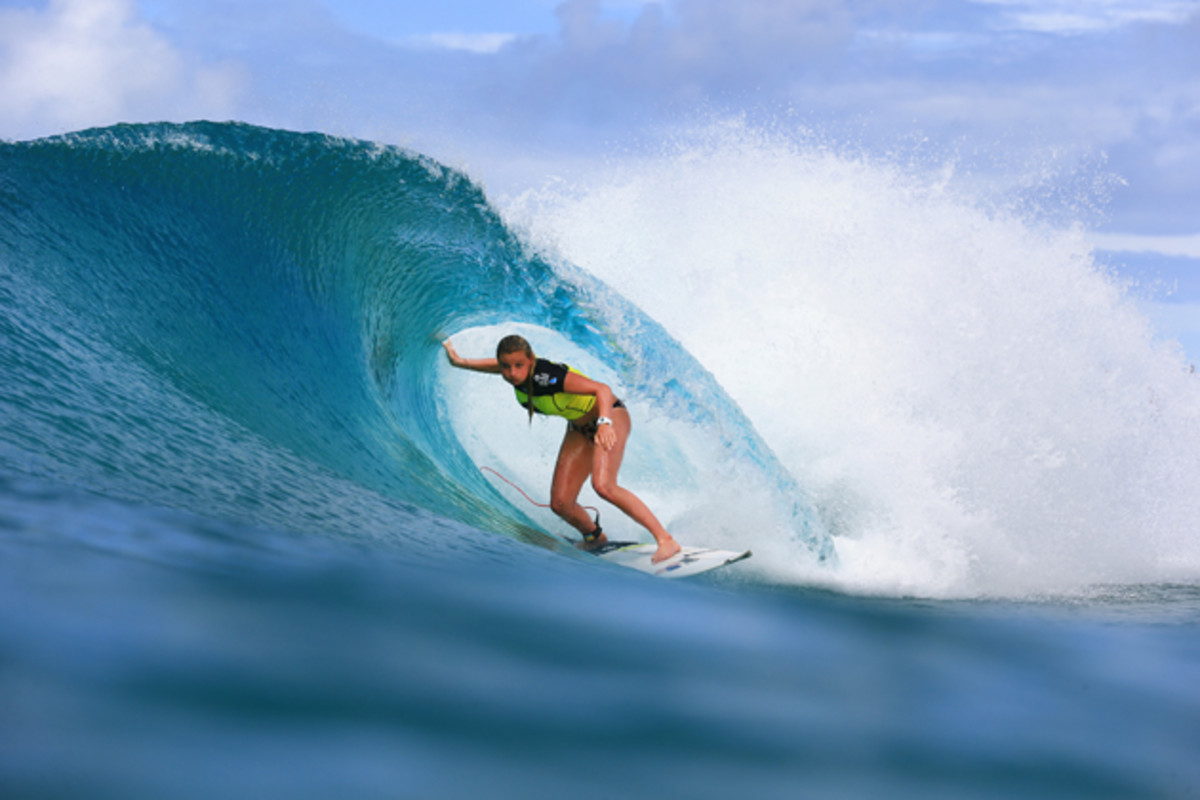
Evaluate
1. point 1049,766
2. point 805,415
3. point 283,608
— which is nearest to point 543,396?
point 283,608

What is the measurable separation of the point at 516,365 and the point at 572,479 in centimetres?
84

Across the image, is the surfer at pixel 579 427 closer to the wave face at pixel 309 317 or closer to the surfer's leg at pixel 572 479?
the surfer's leg at pixel 572 479

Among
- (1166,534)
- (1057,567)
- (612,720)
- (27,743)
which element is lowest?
(27,743)

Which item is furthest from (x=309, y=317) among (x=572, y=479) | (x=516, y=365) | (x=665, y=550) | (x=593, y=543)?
(x=665, y=550)

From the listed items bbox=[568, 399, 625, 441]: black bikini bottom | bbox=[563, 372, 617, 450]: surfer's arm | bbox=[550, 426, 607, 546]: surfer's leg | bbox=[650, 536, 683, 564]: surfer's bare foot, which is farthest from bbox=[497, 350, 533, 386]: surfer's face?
bbox=[650, 536, 683, 564]: surfer's bare foot

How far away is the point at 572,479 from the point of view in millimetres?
4945

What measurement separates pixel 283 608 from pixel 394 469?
112 inches

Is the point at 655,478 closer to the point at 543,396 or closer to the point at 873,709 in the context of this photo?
the point at 543,396

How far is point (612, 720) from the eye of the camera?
5.81 ft

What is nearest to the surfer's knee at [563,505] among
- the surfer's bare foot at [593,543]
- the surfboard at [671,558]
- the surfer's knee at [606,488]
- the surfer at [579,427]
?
the surfer at [579,427]

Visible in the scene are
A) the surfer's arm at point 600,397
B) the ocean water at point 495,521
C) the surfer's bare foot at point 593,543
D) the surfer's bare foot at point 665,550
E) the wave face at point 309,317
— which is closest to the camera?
the ocean water at point 495,521

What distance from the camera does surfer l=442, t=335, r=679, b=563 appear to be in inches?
173

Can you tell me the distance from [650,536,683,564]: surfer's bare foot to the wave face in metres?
0.50

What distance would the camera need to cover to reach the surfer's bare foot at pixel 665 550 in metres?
4.18
